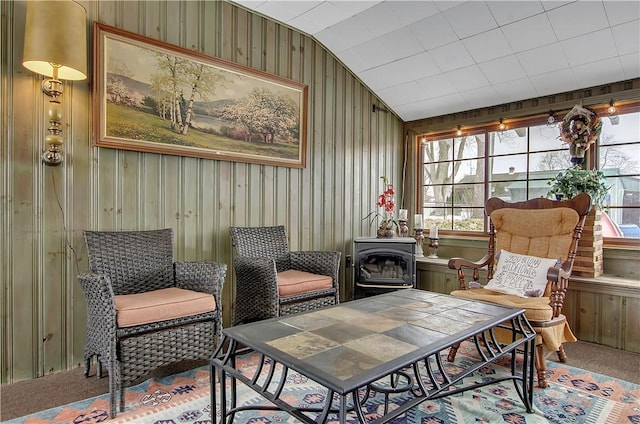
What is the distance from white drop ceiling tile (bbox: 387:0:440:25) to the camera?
10.2 ft

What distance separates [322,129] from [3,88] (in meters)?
2.56

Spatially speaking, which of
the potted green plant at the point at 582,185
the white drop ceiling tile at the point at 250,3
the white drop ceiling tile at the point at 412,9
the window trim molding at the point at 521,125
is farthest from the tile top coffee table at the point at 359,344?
the white drop ceiling tile at the point at 250,3

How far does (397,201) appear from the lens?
15.8 ft

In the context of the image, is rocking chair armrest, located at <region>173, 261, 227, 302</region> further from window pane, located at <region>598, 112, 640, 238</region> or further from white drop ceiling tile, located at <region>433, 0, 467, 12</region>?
window pane, located at <region>598, 112, 640, 238</region>

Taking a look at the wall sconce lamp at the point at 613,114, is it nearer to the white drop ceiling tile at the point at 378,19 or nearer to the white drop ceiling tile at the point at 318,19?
the white drop ceiling tile at the point at 378,19

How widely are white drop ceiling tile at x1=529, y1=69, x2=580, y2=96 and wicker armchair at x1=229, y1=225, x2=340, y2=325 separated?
8.12 ft

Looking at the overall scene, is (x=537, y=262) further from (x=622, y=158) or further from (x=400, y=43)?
(x=400, y=43)

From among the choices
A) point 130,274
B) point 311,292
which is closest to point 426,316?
point 311,292

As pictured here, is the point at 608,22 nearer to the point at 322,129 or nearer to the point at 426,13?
the point at 426,13

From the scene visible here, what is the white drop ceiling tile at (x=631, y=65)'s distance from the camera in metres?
3.01

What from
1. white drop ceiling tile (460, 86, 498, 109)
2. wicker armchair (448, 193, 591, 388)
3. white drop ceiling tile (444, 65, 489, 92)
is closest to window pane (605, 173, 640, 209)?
wicker armchair (448, 193, 591, 388)

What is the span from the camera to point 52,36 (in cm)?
214

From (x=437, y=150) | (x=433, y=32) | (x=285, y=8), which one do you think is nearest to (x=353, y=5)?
(x=285, y=8)

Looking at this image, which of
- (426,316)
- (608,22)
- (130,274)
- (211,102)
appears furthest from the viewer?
(211,102)
